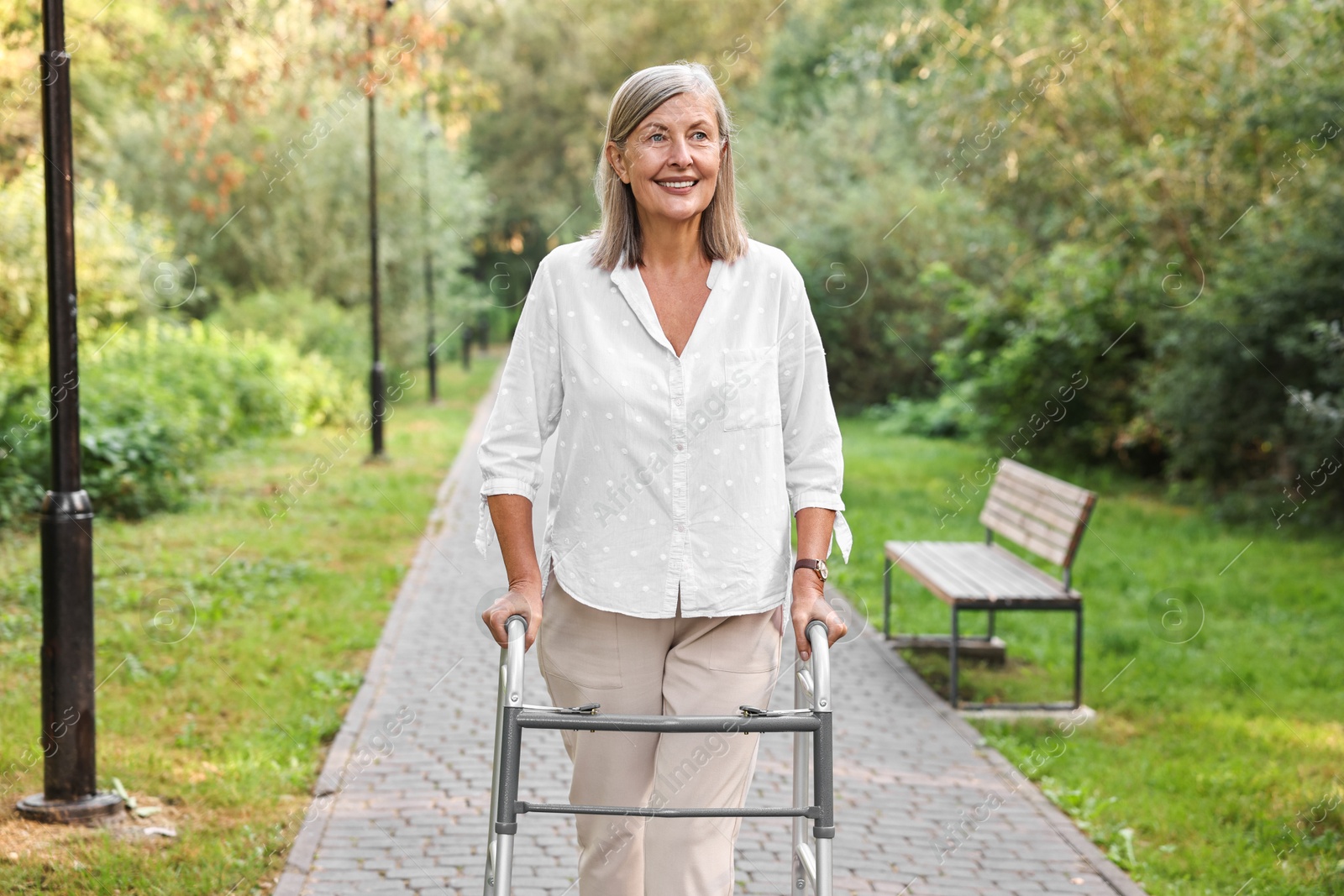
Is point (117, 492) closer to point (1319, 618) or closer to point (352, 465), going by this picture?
point (352, 465)

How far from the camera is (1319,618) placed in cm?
850

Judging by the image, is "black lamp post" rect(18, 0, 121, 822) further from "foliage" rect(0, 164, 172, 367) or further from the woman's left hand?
"foliage" rect(0, 164, 172, 367)

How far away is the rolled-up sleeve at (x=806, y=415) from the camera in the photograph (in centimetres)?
284

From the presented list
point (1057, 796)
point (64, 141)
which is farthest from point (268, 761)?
point (1057, 796)

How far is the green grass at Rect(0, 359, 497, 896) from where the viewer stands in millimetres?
4484

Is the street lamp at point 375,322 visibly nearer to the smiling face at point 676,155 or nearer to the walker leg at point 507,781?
the smiling face at point 676,155

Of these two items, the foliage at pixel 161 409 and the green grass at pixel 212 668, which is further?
the foliage at pixel 161 409

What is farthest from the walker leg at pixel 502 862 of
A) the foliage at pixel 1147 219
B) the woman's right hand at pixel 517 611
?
the foliage at pixel 1147 219

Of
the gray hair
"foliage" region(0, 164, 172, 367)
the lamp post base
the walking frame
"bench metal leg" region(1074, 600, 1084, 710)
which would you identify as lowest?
the lamp post base

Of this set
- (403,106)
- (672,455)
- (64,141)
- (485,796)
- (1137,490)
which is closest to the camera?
(672,455)

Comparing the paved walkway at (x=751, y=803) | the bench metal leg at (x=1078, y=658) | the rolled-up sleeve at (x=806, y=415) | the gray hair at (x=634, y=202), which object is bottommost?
the paved walkway at (x=751, y=803)

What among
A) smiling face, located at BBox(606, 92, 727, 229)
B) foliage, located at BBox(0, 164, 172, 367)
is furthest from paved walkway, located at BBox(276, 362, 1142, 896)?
foliage, located at BBox(0, 164, 172, 367)

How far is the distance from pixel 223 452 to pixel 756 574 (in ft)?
46.0

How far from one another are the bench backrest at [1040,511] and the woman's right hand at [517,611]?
170 inches
